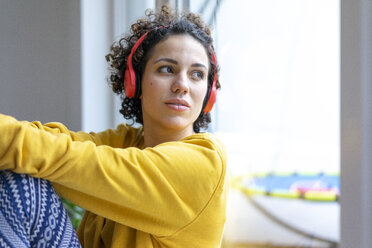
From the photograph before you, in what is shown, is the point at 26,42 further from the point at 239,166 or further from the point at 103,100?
the point at 239,166

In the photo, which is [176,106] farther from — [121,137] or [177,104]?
[121,137]

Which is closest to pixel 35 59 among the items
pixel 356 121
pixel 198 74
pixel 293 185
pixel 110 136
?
pixel 110 136

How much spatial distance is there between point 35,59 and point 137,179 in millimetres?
1956

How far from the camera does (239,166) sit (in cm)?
148

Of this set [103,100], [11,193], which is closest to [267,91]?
[11,193]

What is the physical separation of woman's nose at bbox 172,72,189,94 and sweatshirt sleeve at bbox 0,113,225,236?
0.58ft

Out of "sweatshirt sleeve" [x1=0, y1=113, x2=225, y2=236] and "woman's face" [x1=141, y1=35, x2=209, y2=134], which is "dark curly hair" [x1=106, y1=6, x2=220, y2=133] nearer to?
"woman's face" [x1=141, y1=35, x2=209, y2=134]

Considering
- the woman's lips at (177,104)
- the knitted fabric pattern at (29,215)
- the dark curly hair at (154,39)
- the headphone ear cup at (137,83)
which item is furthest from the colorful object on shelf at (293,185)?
the knitted fabric pattern at (29,215)

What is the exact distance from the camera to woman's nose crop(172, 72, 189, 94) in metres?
1.04

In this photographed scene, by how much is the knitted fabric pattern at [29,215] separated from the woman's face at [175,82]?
0.36m

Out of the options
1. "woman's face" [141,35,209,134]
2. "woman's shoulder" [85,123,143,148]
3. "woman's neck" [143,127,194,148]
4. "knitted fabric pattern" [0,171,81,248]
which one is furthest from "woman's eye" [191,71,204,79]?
"knitted fabric pattern" [0,171,81,248]

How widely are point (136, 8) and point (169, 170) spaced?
5.62 feet

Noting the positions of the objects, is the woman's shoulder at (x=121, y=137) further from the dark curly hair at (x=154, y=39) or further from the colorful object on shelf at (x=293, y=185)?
the colorful object on shelf at (x=293, y=185)

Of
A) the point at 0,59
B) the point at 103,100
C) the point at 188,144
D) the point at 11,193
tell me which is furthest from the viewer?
the point at 0,59
